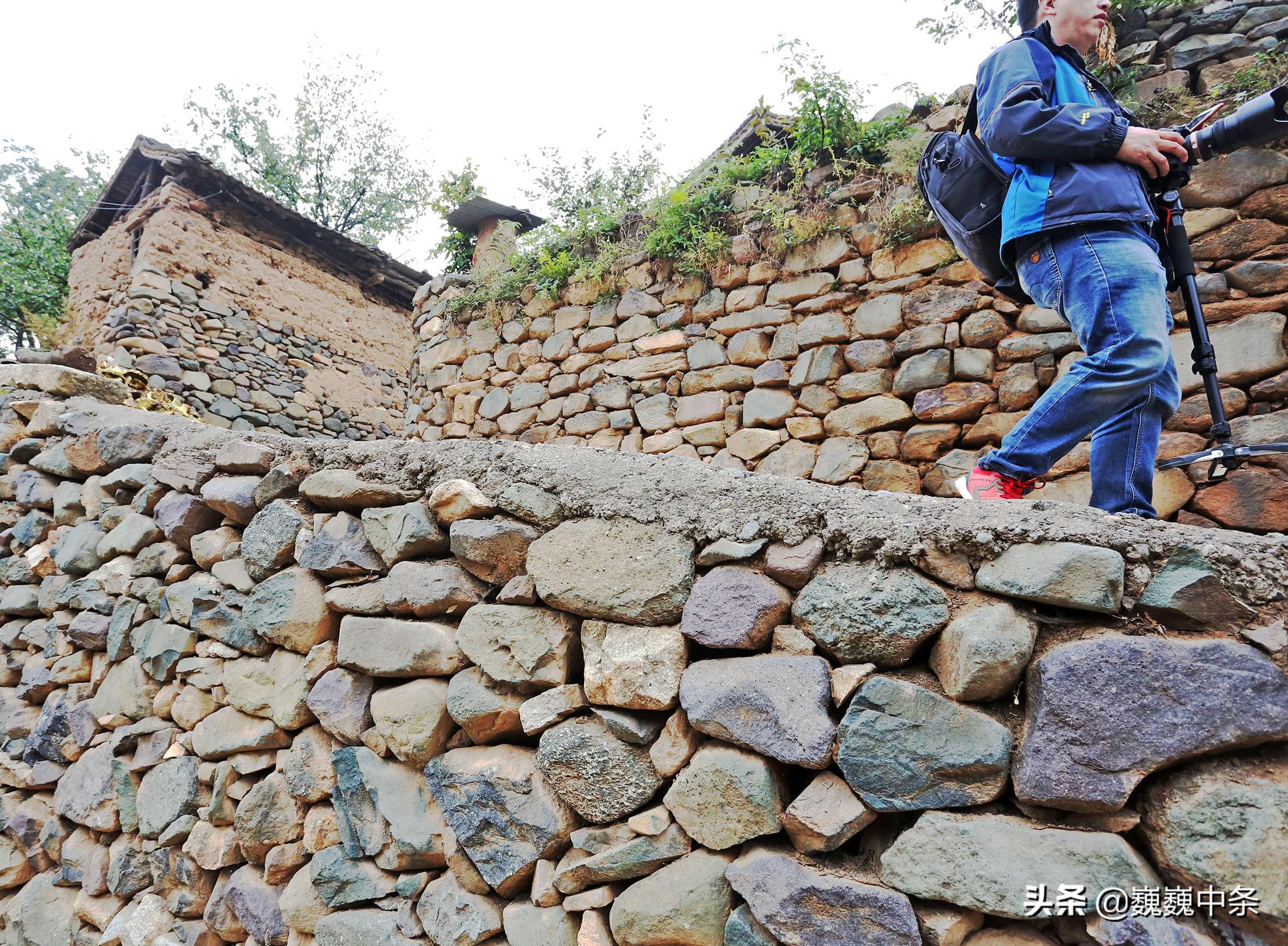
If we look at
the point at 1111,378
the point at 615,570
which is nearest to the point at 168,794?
the point at 615,570

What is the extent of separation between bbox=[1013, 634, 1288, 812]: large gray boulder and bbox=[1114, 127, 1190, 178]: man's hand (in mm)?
1150

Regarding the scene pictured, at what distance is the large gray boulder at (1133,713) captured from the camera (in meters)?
0.90

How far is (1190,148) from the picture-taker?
1613 mm

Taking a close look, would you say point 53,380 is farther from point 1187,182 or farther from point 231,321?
point 1187,182

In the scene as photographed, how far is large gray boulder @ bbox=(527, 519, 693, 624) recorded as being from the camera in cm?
139

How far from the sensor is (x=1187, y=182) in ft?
5.41

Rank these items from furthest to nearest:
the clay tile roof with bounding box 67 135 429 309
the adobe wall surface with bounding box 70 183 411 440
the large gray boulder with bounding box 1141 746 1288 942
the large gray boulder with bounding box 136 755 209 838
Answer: the clay tile roof with bounding box 67 135 429 309
the adobe wall surface with bounding box 70 183 411 440
the large gray boulder with bounding box 136 755 209 838
the large gray boulder with bounding box 1141 746 1288 942

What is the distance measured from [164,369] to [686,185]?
526 centimetres

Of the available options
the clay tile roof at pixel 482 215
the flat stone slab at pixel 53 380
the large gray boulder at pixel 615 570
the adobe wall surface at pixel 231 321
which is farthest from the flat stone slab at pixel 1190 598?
the adobe wall surface at pixel 231 321

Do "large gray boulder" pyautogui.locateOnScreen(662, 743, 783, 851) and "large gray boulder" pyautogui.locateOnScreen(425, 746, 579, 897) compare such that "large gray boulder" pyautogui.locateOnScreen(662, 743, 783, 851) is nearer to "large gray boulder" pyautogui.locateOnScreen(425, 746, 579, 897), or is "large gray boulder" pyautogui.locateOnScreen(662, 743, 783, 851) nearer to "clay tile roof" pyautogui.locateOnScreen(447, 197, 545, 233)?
"large gray boulder" pyautogui.locateOnScreen(425, 746, 579, 897)

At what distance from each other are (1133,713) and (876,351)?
2535 mm

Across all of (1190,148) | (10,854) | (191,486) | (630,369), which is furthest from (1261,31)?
(10,854)

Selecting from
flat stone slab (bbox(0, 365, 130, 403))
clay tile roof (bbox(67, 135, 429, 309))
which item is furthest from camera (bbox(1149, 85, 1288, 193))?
clay tile roof (bbox(67, 135, 429, 309))

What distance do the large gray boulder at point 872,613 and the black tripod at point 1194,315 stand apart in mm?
1066
